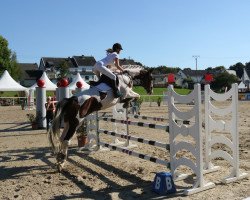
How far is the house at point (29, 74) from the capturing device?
7700 centimetres

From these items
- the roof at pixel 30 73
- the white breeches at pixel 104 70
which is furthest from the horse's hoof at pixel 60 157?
the roof at pixel 30 73

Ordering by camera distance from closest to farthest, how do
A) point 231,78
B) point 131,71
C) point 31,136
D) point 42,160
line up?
point 131,71, point 42,160, point 31,136, point 231,78

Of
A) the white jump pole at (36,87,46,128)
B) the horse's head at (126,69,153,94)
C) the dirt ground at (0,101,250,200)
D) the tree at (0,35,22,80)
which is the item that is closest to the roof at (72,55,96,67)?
the tree at (0,35,22,80)

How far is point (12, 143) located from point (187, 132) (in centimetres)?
650

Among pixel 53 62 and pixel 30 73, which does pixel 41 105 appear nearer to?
pixel 30 73

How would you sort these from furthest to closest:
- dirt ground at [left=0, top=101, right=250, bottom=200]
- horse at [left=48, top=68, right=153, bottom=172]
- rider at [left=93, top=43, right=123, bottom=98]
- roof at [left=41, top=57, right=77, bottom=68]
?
roof at [left=41, top=57, right=77, bottom=68] < rider at [left=93, top=43, right=123, bottom=98] < horse at [left=48, top=68, right=153, bottom=172] < dirt ground at [left=0, top=101, right=250, bottom=200]

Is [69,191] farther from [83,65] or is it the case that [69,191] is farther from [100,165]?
[83,65]

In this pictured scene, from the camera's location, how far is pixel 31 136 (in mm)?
11602

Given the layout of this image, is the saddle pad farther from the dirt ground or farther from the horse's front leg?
the dirt ground

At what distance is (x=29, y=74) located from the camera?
79.6 metres

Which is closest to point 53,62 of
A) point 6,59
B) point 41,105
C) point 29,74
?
point 29,74

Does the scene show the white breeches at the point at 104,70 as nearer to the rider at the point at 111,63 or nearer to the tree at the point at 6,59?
the rider at the point at 111,63

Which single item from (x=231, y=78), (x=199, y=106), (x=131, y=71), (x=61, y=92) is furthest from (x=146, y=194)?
(x=231, y=78)

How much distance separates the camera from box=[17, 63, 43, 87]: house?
7700cm
